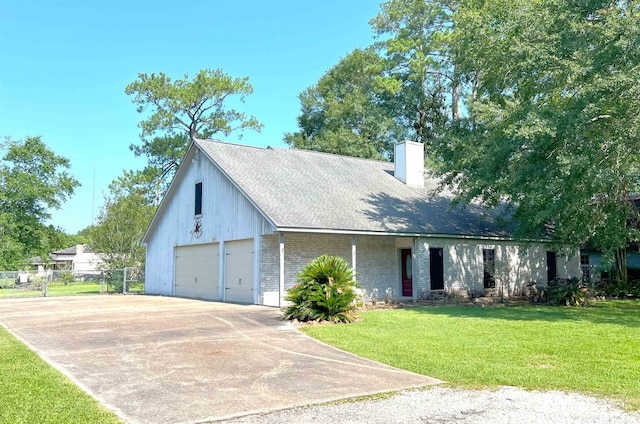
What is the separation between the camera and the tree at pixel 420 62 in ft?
117

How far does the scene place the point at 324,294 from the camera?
12.4 meters

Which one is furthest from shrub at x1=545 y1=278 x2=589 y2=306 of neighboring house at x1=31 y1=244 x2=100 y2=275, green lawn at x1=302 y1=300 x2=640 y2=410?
neighboring house at x1=31 y1=244 x2=100 y2=275

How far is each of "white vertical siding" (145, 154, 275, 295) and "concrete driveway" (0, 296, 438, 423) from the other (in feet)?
15.1

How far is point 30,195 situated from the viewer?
45.0 m

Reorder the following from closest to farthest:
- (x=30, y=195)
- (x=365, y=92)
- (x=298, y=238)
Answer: (x=298, y=238) < (x=365, y=92) < (x=30, y=195)

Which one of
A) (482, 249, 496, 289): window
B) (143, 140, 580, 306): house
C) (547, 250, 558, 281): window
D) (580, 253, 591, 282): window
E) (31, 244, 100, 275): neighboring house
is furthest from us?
(31, 244, 100, 275): neighboring house

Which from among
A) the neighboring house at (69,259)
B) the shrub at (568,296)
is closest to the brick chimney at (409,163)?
the shrub at (568,296)

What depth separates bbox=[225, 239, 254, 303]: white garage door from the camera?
17.2 m

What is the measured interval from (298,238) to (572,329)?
29.3 ft

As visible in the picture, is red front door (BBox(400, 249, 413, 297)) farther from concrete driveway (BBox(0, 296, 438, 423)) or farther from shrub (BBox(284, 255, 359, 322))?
concrete driveway (BBox(0, 296, 438, 423))

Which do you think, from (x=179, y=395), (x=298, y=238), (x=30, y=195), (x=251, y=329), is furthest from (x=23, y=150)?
(x=179, y=395)

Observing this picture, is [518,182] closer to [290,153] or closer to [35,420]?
[290,153]

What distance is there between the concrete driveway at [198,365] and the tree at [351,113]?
78.9ft

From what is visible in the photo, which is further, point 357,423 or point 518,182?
point 518,182
